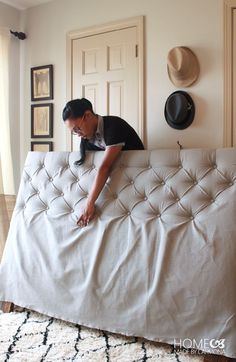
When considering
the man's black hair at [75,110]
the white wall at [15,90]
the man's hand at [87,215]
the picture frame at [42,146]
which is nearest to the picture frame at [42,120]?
the picture frame at [42,146]

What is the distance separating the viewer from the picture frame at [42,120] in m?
3.18

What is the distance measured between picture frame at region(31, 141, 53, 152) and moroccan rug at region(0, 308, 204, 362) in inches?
59.9

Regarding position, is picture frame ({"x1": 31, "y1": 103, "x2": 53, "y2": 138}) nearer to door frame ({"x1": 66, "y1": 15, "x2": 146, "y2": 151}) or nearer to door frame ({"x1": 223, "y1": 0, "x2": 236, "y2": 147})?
door frame ({"x1": 66, "y1": 15, "x2": 146, "y2": 151})

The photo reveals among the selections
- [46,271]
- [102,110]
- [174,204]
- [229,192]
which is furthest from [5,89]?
[229,192]

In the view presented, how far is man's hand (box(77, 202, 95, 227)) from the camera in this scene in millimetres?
2088

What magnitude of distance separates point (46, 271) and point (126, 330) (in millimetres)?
583

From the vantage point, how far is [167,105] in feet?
8.51

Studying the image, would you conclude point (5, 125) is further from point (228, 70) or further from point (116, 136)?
point (228, 70)

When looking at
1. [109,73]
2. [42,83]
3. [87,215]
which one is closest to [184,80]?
[109,73]

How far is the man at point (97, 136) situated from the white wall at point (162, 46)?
0.47 meters

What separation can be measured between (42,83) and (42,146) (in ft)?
1.83

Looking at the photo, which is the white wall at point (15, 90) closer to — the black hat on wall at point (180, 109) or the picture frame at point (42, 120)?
the picture frame at point (42, 120)

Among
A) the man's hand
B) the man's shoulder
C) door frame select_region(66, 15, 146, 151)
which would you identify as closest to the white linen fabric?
the man's hand

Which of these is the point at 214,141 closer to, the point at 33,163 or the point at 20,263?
the point at 33,163
